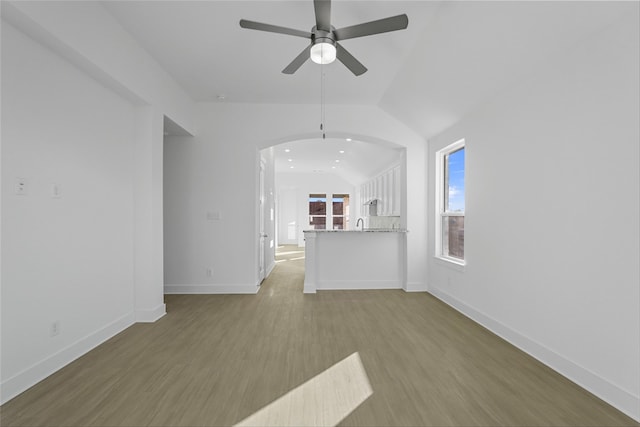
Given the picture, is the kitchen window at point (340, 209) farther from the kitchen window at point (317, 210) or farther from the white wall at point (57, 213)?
the white wall at point (57, 213)

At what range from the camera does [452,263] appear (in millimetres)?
3951

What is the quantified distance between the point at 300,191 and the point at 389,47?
9.34m

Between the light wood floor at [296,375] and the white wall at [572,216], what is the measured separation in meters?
0.28

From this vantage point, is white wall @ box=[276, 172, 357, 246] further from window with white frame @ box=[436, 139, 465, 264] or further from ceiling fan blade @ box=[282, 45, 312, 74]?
ceiling fan blade @ box=[282, 45, 312, 74]

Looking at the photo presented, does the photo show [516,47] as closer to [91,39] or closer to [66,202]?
[91,39]

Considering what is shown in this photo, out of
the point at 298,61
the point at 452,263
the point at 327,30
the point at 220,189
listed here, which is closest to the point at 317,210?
the point at 220,189

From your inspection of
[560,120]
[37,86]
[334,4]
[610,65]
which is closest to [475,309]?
[560,120]

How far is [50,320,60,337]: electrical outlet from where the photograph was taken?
2.24 m

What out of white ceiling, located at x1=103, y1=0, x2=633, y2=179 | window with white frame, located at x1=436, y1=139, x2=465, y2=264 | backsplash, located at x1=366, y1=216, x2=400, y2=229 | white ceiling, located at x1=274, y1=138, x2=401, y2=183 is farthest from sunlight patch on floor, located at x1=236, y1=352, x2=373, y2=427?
backsplash, located at x1=366, y1=216, x2=400, y2=229

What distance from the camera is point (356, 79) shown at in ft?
12.5

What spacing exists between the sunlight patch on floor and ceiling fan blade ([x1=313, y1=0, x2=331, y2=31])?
2.63 metres

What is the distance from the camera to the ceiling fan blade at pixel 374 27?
207 cm

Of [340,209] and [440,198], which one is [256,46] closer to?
[440,198]

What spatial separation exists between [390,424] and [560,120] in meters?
2.53
